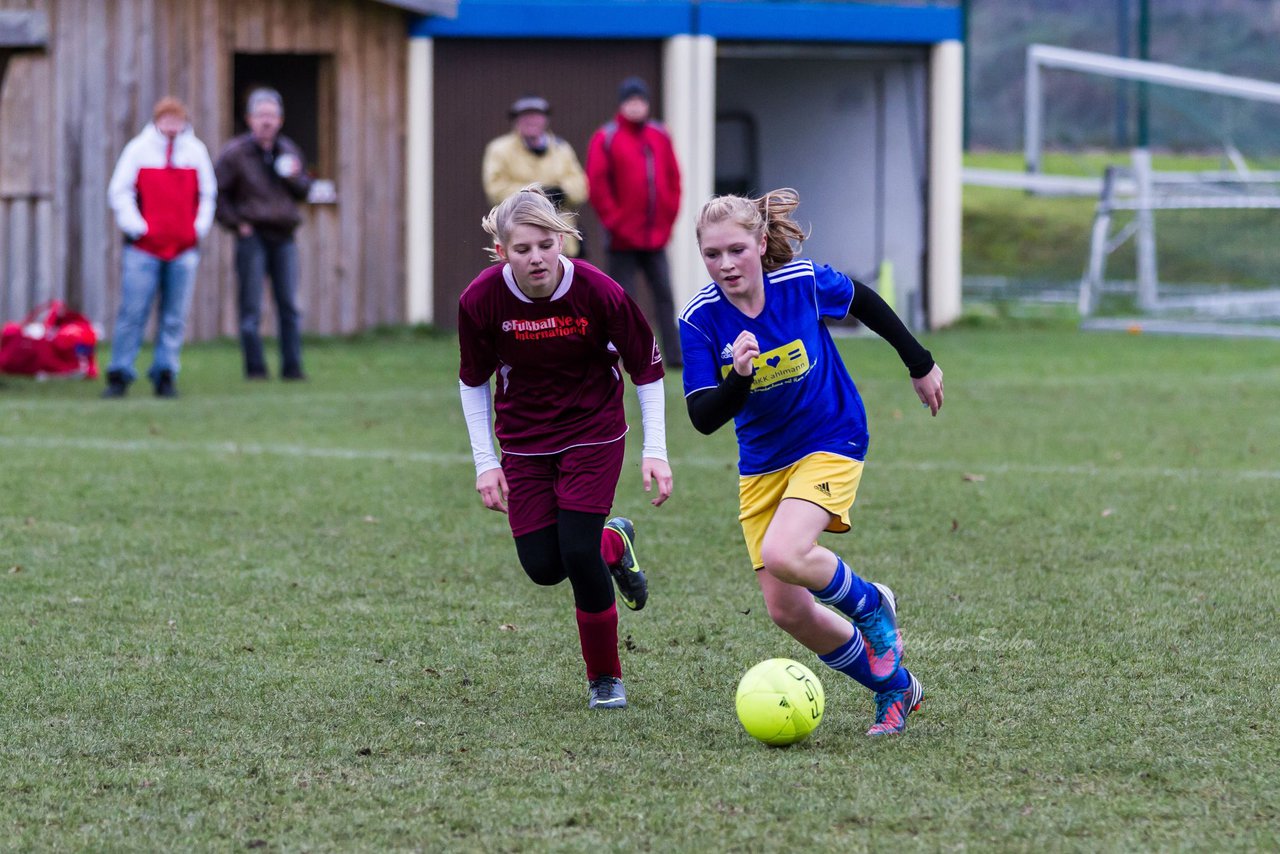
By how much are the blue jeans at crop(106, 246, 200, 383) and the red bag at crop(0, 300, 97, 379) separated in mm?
1163

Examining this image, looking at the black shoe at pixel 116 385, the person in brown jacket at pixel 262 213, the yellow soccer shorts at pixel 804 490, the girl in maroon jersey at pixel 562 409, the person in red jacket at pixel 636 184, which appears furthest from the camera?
the person in red jacket at pixel 636 184

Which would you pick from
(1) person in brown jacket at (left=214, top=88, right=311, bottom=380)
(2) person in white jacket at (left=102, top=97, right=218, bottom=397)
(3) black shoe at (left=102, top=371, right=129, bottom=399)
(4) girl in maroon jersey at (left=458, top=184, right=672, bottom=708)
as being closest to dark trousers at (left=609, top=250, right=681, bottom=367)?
(1) person in brown jacket at (left=214, top=88, right=311, bottom=380)

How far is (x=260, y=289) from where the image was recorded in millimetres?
13578

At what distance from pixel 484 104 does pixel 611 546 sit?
1296cm

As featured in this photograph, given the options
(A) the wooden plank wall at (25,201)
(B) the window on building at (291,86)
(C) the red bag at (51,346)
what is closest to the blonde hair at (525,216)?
(C) the red bag at (51,346)

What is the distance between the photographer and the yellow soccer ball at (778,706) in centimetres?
451

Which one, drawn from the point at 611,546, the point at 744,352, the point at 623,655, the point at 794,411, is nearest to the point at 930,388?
the point at 794,411

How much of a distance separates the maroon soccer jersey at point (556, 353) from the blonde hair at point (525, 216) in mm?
167

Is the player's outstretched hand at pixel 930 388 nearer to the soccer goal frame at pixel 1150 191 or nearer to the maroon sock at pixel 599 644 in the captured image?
the maroon sock at pixel 599 644

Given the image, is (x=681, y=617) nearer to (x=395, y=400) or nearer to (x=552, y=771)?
(x=552, y=771)

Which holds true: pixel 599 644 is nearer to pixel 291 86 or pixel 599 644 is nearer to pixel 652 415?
pixel 652 415

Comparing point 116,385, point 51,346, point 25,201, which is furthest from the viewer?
point 25,201

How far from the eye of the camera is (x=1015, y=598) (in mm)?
6367

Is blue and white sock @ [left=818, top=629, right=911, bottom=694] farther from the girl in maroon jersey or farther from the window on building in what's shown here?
the window on building
